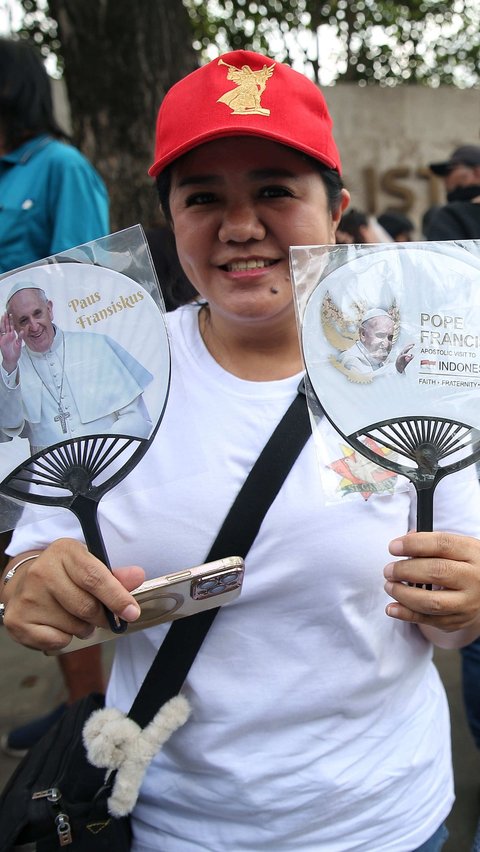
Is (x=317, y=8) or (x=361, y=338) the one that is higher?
(x=317, y=8)

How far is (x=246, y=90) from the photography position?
991mm

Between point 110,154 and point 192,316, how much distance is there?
262 centimetres

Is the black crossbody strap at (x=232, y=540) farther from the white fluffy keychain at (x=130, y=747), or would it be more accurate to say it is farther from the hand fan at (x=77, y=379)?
the hand fan at (x=77, y=379)

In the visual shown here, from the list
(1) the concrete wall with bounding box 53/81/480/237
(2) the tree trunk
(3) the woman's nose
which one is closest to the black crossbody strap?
(3) the woman's nose

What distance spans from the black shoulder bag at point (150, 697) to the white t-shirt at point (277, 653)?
2cm

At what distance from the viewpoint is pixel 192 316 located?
1.18m

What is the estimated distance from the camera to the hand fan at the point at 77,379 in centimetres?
82

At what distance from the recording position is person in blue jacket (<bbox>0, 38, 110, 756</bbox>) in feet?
6.20

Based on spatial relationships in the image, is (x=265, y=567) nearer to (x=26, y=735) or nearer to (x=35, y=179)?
(x=35, y=179)

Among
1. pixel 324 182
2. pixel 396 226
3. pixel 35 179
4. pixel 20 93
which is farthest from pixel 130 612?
pixel 396 226

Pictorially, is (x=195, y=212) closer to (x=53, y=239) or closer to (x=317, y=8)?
(x=53, y=239)

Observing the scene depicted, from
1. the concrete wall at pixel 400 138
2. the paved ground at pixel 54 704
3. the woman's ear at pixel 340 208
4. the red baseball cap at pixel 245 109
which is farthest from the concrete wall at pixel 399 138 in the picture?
the red baseball cap at pixel 245 109

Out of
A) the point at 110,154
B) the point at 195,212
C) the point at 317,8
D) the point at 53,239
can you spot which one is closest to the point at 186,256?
the point at 195,212

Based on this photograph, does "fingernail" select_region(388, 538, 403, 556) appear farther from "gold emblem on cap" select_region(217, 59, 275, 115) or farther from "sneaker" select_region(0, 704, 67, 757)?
"sneaker" select_region(0, 704, 67, 757)
